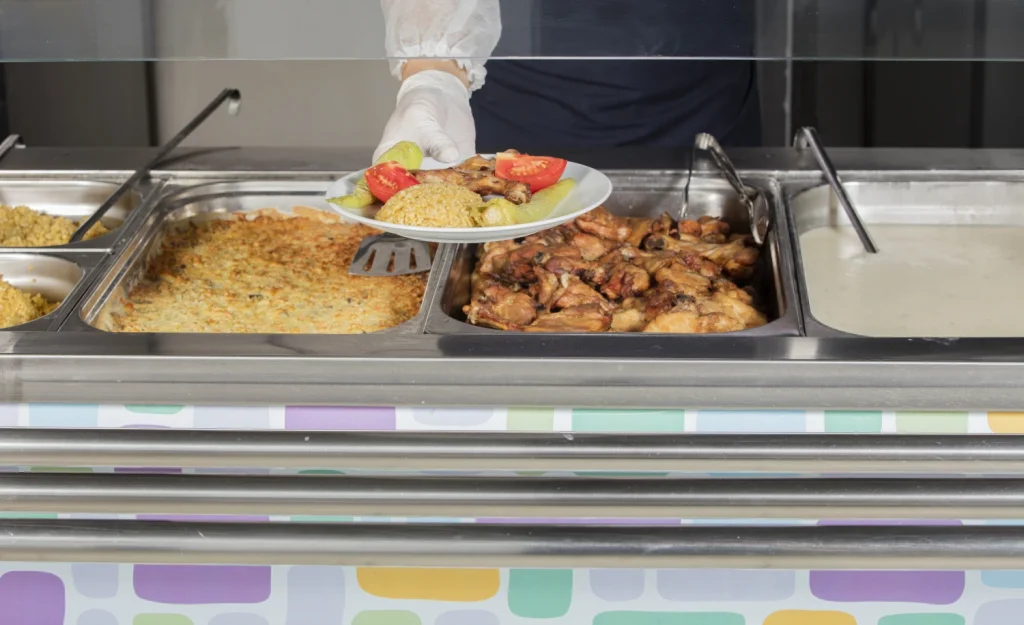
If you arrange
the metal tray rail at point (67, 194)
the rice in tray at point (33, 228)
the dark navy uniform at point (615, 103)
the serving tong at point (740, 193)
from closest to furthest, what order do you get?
the serving tong at point (740, 193) → the rice in tray at point (33, 228) → the metal tray rail at point (67, 194) → the dark navy uniform at point (615, 103)

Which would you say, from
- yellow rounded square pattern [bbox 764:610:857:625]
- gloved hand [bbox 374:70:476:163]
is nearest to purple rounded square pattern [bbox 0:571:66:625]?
gloved hand [bbox 374:70:476:163]

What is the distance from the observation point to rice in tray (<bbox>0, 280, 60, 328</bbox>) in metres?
1.58

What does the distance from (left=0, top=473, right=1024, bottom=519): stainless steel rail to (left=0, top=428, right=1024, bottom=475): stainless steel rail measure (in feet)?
0.12

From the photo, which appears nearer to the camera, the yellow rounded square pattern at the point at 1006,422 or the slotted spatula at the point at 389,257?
the yellow rounded square pattern at the point at 1006,422

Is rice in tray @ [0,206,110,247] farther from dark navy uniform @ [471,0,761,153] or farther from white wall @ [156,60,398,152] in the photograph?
white wall @ [156,60,398,152]

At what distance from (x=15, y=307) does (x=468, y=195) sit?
2.19 ft

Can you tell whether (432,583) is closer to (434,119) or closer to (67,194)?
(434,119)

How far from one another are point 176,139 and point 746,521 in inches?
47.8

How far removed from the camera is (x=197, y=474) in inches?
55.2

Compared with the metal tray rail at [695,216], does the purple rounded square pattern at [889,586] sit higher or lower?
lower

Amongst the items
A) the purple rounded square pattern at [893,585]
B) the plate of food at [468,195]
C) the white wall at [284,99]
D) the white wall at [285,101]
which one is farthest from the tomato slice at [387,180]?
the white wall at [285,101]

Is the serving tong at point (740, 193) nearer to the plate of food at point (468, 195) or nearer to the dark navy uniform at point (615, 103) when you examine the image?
the plate of food at point (468, 195)

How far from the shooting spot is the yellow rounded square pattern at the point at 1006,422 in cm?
132

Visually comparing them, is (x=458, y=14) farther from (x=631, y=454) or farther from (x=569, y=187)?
(x=631, y=454)
